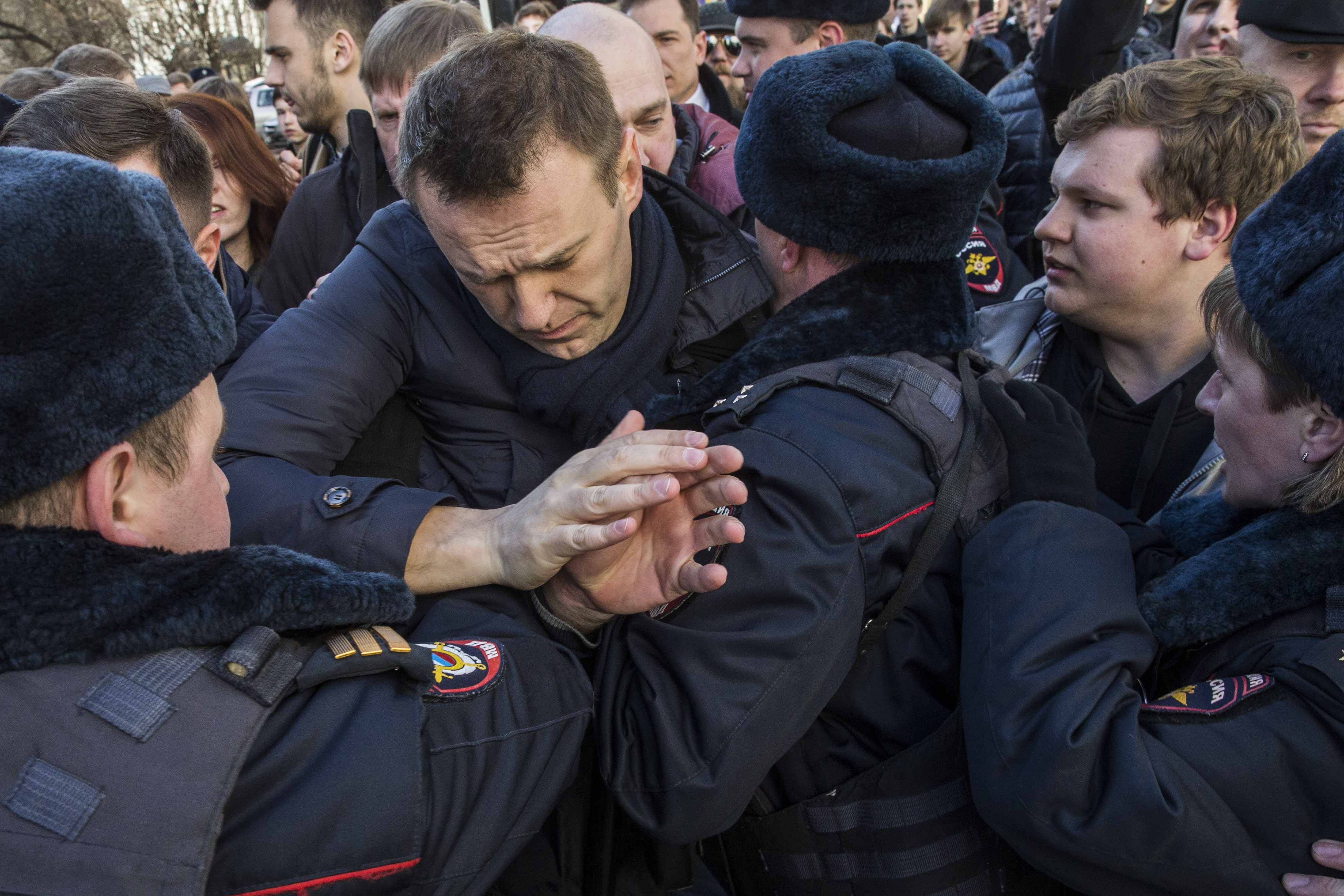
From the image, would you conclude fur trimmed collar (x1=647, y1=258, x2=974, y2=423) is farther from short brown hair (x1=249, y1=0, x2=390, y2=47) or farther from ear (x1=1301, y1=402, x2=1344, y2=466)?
short brown hair (x1=249, y1=0, x2=390, y2=47)

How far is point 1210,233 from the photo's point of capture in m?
2.39

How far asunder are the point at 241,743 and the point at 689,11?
4.30 m

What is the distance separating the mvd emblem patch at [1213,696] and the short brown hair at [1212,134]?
1.34 m

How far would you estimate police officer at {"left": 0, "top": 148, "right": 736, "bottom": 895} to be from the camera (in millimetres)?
998

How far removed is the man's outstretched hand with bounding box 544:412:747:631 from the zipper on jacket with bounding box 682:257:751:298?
48 centimetres

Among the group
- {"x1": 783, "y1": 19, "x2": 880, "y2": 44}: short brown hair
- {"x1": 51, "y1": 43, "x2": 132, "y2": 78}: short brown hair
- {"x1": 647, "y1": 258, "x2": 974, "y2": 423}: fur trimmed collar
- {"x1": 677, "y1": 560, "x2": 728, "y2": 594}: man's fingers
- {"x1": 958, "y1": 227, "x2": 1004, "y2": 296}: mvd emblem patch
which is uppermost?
{"x1": 647, "y1": 258, "x2": 974, "y2": 423}: fur trimmed collar

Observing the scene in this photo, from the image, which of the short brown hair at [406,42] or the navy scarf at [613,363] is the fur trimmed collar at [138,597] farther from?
the short brown hair at [406,42]

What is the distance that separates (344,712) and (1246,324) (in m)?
1.53

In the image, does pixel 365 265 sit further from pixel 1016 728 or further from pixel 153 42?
pixel 153 42

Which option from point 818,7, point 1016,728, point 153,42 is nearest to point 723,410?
point 1016,728

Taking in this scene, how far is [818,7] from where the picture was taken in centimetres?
412

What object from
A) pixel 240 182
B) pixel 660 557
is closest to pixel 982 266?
pixel 660 557

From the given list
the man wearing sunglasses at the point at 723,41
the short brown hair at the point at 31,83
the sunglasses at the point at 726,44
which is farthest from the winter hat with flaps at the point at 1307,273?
the man wearing sunglasses at the point at 723,41

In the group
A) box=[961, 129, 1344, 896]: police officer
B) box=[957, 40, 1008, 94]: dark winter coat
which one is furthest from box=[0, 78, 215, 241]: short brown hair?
box=[957, 40, 1008, 94]: dark winter coat
